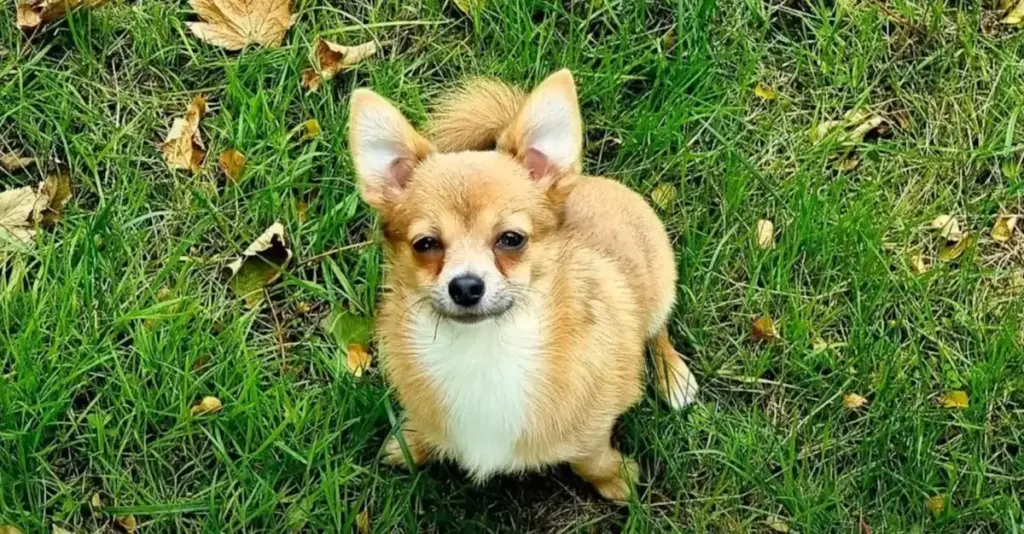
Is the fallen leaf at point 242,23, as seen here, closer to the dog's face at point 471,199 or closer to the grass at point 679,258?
the grass at point 679,258

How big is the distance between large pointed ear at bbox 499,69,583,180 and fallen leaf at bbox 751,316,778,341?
0.98 m

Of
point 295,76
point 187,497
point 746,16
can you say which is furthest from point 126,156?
point 746,16

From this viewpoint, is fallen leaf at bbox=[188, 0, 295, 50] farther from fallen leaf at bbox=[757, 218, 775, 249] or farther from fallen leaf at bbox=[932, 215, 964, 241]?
fallen leaf at bbox=[932, 215, 964, 241]

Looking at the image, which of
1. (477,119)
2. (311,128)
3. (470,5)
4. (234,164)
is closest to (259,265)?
(234,164)

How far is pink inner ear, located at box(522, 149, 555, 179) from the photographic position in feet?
8.80

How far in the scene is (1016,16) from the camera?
382 centimetres

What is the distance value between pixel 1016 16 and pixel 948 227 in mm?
772

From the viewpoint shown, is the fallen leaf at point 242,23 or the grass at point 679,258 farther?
the fallen leaf at point 242,23

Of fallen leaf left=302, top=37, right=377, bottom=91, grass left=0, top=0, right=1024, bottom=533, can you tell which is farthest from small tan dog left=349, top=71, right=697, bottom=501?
fallen leaf left=302, top=37, right=377, bottom=91

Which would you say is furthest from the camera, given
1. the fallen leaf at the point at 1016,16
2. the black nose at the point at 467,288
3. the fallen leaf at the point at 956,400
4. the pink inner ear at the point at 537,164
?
the fallen leaf at the point at 1016,16

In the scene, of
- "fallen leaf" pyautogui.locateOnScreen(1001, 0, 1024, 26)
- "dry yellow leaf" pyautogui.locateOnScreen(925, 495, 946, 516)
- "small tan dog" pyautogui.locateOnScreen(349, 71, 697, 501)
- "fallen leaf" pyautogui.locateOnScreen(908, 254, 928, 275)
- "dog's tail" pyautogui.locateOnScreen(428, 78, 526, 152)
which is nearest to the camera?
"small tan dog" pyautogui.locateOnScreen(349, 71, 697, 501)

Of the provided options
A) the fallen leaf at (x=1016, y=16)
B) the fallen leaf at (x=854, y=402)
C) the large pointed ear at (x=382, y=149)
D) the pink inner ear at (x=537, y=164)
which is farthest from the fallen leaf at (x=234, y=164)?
the fallen leaf at (x=1016, y=16)

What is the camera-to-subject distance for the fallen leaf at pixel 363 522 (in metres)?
3.18

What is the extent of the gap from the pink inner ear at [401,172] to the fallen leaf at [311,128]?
37.6 inches
